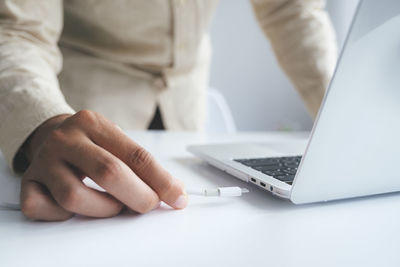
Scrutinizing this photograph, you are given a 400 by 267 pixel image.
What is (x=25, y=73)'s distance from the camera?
18.3 inches

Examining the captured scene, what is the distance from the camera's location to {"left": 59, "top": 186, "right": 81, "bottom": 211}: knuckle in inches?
11.9

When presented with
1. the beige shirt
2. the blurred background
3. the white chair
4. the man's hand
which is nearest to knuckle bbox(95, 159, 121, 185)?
the man's hand

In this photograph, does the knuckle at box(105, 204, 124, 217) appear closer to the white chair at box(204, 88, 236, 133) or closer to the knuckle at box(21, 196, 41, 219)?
the knuckle at box(21, 196, 41, 219)

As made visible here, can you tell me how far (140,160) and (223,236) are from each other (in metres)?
0.11

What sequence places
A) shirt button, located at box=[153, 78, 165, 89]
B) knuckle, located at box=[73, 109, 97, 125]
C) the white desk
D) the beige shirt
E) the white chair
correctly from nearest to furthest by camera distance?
the white desk → knuckle, located at box=[73, 109, 97, 125] → the beige shirt → shirt button, located at box=[153, 78, 165, 89] → the white chair

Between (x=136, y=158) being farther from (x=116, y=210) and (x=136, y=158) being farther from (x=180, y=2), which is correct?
(x=180, y=2)

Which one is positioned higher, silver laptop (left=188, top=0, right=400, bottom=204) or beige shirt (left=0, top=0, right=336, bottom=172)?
silver laptop (left=188, top=0, right=400, bottom=204)

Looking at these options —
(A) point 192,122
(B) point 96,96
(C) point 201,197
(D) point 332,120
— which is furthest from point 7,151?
(A) point 192,122

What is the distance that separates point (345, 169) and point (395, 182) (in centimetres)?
10

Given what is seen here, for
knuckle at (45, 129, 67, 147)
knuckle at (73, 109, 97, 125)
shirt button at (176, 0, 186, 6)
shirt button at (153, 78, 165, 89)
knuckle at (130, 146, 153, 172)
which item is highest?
shirt button at (176, 0, 186, 6)

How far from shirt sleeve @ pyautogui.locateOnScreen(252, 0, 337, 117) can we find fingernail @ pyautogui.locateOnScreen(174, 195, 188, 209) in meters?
0.66

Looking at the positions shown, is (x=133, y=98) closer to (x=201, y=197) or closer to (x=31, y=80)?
(x=31, y=80)

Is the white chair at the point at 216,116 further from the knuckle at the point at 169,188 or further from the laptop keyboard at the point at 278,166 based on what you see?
the knuckle at the point at 169,188

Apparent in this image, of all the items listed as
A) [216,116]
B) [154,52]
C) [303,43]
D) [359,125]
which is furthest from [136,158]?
[216,116]
